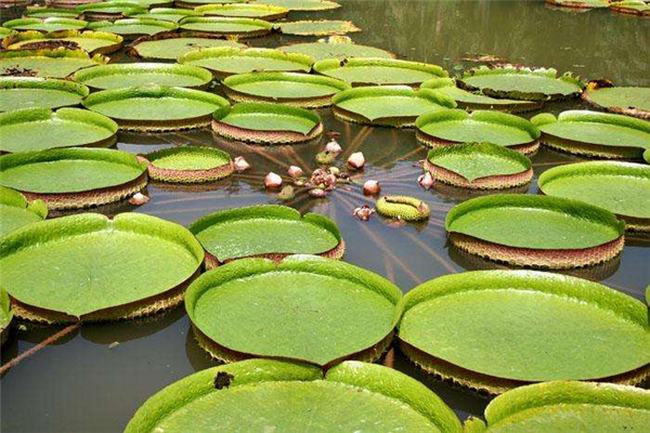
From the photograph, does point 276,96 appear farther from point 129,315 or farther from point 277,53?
point 129,315

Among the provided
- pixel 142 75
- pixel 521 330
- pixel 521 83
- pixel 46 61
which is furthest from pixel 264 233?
pixel 46 61

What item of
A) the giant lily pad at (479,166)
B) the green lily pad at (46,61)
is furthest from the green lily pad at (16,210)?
the green lily pad at (46,61)

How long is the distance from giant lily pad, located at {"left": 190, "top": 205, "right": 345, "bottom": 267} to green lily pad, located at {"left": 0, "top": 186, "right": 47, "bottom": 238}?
867 millimetres

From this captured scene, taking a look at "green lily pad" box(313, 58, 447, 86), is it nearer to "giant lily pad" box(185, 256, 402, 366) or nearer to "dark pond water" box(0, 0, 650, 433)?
"dark pond water" box(0, 0, 650, 433)

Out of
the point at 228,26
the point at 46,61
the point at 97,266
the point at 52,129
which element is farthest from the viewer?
the point at 228,26

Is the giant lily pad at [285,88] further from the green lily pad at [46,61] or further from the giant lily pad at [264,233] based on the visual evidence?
the giant lily pad at [264,233]

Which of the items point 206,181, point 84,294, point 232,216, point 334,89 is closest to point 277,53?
point 334,89

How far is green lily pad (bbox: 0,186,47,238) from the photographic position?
11.9 ft

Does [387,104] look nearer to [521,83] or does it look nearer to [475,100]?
[475,100]

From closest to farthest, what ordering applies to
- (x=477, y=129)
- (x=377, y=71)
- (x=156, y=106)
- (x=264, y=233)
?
A: (x=264, y=233)
(x=477, y=129)
(x=156, y=106)
(x=377, y=71)

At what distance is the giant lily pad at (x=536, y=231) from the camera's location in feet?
11.7

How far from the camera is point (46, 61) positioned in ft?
23.3

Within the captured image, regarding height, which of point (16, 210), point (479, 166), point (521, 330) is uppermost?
point (16, 210)

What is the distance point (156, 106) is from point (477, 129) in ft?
8.41
